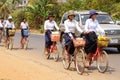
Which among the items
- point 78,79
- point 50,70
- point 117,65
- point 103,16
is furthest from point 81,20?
point 78,79

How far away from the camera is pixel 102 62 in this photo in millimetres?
12195

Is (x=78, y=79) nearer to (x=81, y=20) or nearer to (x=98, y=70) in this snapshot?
(x=98, y=70)

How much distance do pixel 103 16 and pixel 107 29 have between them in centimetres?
170

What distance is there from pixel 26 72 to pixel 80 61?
1684 mm

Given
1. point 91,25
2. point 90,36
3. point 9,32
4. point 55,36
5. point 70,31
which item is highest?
point 91,25

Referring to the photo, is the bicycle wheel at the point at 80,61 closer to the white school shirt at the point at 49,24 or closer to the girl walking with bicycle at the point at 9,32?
the white school shirt at the point at 49,24

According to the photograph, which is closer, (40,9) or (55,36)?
(55,36)

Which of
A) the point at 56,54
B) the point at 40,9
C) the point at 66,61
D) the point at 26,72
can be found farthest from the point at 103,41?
the point at 40,9

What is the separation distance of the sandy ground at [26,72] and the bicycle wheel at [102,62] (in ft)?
4.02

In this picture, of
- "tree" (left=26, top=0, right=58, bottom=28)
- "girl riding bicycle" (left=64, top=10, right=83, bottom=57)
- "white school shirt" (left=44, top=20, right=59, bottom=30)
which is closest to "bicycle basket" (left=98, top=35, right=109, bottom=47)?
"girl riding bicycle" (left=64, top=10, right=83, bottom=57)

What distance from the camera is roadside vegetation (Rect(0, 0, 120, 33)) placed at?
36.0 m

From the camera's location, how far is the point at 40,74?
39.0ft

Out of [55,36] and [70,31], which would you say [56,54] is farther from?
[70,31]

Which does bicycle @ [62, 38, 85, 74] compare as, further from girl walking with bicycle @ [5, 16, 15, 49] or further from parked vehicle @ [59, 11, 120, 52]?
girl walking with bicycle @ [5, 16, 15, 49]
